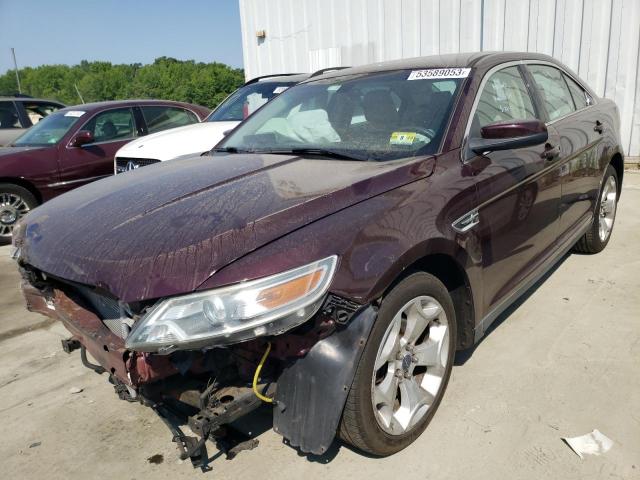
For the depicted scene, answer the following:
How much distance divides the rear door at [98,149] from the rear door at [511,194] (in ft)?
18.7

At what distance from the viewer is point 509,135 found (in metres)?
2.55

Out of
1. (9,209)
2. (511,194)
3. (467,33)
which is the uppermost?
(467,33)

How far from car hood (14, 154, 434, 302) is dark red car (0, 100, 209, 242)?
15.0 feet

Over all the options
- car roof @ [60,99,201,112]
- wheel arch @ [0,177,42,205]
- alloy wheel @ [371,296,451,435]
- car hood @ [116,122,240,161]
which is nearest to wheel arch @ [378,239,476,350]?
alloy wheel @ [371,296,451,435]

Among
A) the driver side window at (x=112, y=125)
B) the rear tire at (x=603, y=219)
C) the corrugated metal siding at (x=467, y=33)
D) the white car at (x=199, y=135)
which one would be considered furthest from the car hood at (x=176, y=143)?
the corrugated metal siding at (x=467, y=33)

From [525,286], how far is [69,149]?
610cm

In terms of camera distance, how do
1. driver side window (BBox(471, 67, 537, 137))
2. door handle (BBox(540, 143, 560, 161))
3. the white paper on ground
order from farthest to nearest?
door handle (BBox(540, 143, 560, 161))
driver side window (BBox(471, 67, 537, 137))
the white paper on ground

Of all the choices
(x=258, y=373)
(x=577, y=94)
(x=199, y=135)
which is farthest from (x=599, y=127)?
(x=199, y=135)

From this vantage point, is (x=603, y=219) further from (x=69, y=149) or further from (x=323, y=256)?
(x=69, y=149)

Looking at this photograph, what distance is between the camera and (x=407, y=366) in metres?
2.30

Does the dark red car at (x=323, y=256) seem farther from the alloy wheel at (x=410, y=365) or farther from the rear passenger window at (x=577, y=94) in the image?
the rear passenger window at (x=577, y=94)

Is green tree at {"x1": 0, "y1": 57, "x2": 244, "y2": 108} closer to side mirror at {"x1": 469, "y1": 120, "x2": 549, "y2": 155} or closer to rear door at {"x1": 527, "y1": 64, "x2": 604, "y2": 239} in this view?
Answer: rear door at {"x1": 527, "y1": 64, "x2": 604, "y2": 239}

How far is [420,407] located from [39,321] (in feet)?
10.2

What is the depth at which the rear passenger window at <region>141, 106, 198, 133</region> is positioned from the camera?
304 inches
